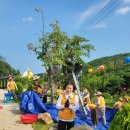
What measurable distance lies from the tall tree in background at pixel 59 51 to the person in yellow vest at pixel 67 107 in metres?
9.02

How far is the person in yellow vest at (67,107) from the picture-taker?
8.81m

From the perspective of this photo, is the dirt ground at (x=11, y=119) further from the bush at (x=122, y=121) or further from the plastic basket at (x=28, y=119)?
the bush at (x=122, y=121)

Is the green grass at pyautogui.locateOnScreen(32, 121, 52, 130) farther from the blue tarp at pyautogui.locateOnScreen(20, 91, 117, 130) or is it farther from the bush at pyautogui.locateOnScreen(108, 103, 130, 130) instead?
the bush at pyautogui.locateOnScreen(108, 103, 130, 130)

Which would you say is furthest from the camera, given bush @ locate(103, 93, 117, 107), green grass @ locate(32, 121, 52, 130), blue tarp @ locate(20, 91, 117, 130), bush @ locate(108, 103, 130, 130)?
bush @ locate(103, 93, 117, 107)

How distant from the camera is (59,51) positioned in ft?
61.5

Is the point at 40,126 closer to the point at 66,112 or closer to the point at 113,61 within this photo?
the point at 66,112

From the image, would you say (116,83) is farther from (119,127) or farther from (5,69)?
(5,69)

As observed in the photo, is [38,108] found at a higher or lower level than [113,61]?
lower

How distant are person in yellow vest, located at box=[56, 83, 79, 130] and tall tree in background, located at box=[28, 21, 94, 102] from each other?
355 inches

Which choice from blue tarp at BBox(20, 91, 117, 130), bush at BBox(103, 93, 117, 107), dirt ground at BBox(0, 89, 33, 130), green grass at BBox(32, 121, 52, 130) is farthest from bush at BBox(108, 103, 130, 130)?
bush at BBox(103, 93, 117, 107)

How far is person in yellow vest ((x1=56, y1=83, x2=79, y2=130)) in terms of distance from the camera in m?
8.81

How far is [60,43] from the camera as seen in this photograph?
19.1 meters

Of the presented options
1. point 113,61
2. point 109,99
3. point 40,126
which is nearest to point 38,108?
point 40,126

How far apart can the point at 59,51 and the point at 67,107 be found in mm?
10003
